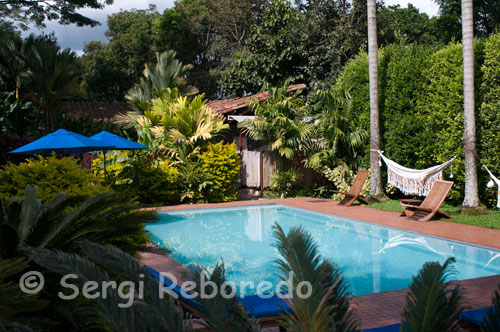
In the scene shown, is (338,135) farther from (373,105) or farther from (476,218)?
(476,218)

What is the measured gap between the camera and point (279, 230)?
83.0 inches

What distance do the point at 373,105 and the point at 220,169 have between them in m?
5.71

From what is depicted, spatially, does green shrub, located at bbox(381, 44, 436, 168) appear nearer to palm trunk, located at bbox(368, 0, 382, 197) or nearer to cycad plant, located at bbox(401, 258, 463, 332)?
palm trunk, located at bbox(368, 0, 382, 197)

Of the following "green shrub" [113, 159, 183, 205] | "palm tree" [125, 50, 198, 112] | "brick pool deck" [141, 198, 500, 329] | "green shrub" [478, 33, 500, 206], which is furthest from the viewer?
"palm tree" [125, 50, 198, 112]

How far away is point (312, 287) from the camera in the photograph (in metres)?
1.98

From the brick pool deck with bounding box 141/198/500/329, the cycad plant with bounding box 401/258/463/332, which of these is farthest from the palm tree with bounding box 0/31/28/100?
the cycad plant with bounding box 401/258/463/332

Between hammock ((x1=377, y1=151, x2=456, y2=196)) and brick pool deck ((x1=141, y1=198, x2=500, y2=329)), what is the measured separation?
3.43 ft

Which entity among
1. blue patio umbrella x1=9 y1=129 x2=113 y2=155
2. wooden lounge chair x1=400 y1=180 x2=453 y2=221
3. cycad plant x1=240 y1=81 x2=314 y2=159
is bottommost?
wooden lounge chair x1=400 y1=180 x2=453 y2=221

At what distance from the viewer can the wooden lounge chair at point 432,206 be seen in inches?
413

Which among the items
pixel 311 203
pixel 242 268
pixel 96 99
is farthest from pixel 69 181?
pixel 96 99

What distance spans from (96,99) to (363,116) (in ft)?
75.1

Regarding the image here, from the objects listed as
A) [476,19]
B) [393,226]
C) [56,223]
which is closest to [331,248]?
[393,226]

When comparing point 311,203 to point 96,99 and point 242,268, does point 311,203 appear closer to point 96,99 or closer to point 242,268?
point 242,268

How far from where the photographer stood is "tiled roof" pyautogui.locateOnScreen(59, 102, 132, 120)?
25.2 m
